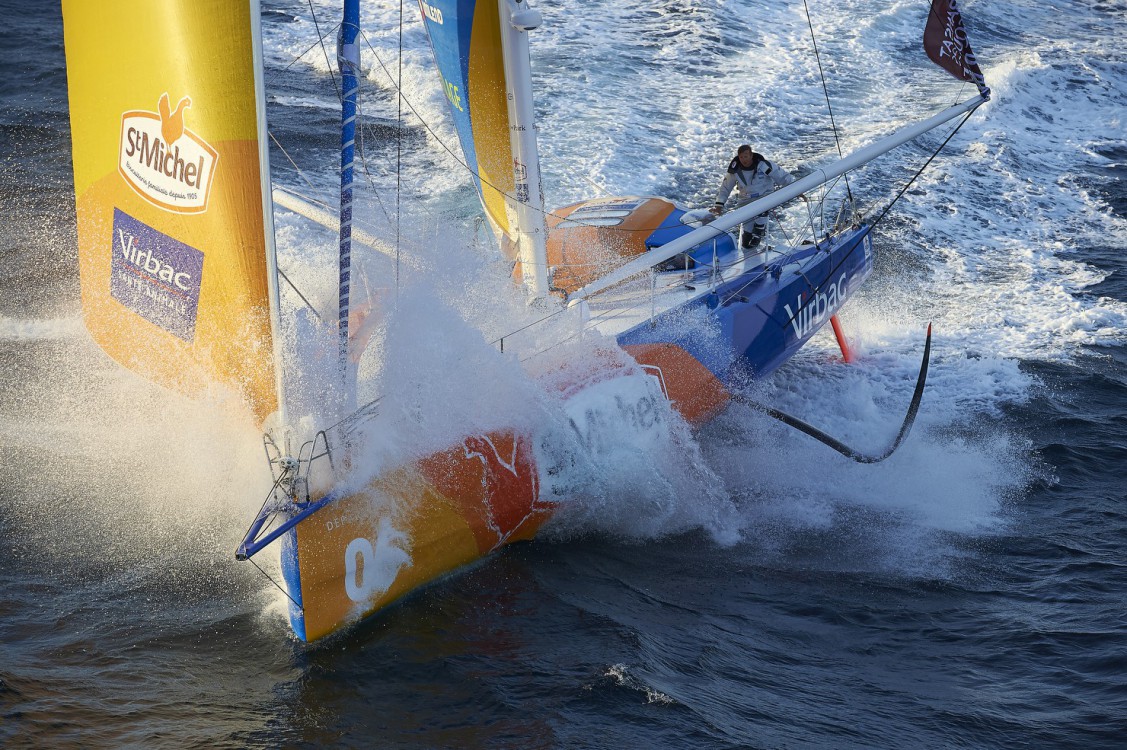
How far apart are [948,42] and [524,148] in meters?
3.55

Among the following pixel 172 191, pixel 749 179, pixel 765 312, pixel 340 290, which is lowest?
pixel 765 312

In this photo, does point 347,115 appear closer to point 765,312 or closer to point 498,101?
point 498,101

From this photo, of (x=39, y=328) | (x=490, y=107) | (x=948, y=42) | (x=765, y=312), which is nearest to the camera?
(x=490, y=107)

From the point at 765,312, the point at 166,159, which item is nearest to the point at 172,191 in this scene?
the point at 166,159

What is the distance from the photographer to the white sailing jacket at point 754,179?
8891 mm

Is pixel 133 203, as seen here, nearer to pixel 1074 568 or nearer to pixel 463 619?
pixel 463 619

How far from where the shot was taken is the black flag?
8305 millimetres

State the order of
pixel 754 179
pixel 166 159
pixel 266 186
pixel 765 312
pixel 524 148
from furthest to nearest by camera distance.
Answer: pixel 754 179
pixel 765 312
pixel 524 148
pixel 166 159
pixel 266 186

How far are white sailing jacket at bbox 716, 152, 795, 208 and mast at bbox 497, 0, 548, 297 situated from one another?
6.60ft

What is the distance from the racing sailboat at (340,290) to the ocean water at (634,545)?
0.93ft

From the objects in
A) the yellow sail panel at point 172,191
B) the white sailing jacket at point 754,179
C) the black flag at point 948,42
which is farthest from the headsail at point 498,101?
the black flag at point 948,42

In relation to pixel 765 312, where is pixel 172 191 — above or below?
above

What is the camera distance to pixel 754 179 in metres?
8.93

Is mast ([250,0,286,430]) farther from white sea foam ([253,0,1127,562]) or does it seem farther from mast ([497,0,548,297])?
mast ([497,0,548,297])
